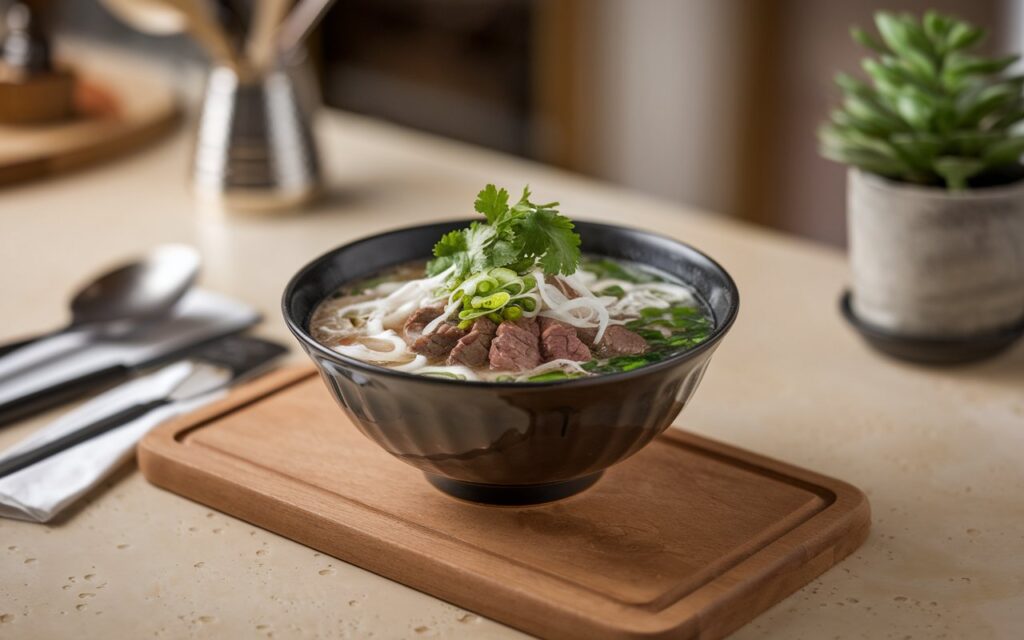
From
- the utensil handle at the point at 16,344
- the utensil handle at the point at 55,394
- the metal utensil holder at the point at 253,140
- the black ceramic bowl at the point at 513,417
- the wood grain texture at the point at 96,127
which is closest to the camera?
the black ceramic bowl at the point at 513,417

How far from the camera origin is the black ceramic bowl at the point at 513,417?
111 cm

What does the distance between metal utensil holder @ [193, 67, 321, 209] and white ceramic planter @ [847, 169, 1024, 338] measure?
43.9 inches

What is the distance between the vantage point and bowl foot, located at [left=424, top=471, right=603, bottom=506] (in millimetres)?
1292

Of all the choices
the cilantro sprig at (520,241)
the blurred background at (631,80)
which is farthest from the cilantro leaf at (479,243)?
the blurred background at (631,80)

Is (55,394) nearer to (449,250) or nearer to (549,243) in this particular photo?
(449,250)

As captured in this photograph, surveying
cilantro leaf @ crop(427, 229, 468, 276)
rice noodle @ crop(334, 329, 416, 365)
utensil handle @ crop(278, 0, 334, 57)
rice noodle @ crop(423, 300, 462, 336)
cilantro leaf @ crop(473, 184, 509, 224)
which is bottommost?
rice noodle @ crop(334, 329, 416, 365)

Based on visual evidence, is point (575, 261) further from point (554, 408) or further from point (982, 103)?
point (982, 103)

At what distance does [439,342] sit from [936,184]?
82 cm

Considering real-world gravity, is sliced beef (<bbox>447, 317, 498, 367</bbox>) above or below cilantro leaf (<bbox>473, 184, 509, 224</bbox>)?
below

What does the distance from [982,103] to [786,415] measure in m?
0.48

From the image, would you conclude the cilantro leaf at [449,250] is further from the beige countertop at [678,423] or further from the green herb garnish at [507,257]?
the beige countertop at [678,423]

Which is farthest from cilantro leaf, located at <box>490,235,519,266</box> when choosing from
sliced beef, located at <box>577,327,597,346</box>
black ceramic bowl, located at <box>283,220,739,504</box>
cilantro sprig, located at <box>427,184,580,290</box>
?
black ceramic bowl, located at <box>283,220,739,504</box>

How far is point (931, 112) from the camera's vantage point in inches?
64.2

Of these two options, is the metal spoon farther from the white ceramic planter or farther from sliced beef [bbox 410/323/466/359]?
the white ceramic planter
